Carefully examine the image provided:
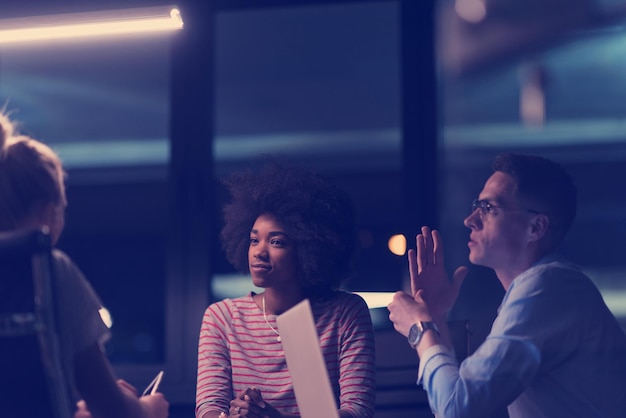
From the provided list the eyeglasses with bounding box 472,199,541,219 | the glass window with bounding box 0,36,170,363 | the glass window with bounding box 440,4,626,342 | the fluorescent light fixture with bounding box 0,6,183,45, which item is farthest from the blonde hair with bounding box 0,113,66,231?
the glass window with bounding box 0,36,170,363

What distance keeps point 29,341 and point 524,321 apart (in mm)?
1126

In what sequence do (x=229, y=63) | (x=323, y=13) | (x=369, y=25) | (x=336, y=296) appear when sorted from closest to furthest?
(x=336, y=296)
(x=323, y=13)
(x=369, y=25)
(x=229, y=63)

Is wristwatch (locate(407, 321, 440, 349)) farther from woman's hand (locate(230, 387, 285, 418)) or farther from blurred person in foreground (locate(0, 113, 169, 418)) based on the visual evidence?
blurred person in foreground (locate(0, 113, 169, 418))

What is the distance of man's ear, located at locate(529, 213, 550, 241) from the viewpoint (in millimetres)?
2105

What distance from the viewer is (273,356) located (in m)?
2.29

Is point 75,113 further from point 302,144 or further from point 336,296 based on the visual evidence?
point 336,296

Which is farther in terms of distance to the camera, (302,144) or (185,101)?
(302,144)

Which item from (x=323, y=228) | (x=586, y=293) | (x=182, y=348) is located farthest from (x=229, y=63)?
(x=586, y=293)

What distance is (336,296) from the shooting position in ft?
7.91

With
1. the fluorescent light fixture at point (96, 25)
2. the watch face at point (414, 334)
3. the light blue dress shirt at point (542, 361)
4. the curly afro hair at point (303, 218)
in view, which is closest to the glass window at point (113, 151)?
the fluorescent light fixture at point (96, 25)

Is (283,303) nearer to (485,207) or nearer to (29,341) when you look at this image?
(485,207)

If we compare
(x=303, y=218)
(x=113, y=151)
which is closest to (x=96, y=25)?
(x=303, y=218)

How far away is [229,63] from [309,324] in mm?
5749

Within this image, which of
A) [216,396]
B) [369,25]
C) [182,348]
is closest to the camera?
[216,396]
